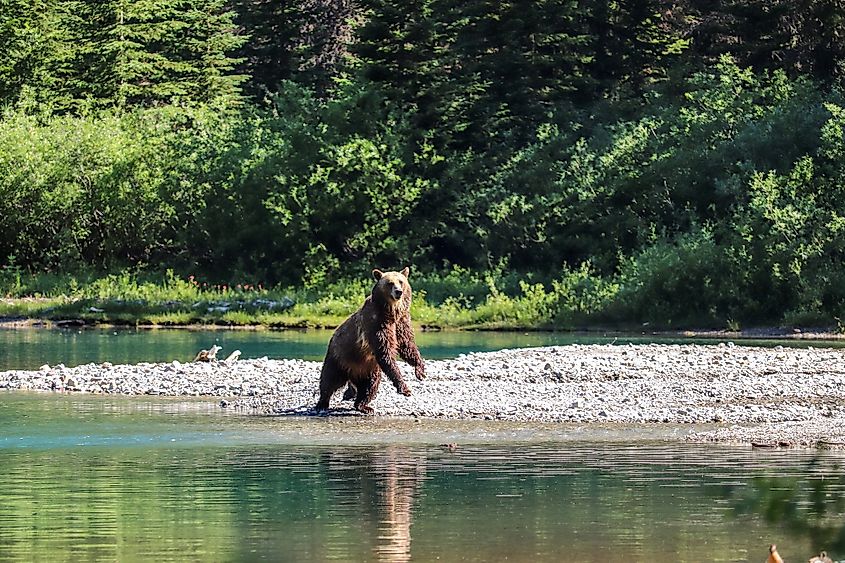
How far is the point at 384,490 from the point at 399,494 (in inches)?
10.7

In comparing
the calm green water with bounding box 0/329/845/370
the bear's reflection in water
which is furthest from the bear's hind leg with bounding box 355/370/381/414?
the calm green water with bounding box 0/329/845/370

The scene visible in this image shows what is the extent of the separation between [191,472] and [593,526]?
4.92 meters

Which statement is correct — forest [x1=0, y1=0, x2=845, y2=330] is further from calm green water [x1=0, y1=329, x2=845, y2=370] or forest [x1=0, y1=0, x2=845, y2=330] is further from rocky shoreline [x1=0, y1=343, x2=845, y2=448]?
rocky shoreline [x1=0, y1=343, x2=845, y2=448]

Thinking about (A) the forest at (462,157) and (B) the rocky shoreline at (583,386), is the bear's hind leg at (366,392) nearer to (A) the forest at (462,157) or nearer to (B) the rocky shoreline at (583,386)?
(B) the rocky shoreline at (583,386)

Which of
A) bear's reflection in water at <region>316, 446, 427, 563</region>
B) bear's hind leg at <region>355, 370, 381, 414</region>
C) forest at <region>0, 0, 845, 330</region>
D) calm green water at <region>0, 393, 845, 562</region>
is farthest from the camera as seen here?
forest at <region>0, 0, 845, 330</region>

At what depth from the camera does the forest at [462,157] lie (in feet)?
152

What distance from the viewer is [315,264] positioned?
50.9 meters

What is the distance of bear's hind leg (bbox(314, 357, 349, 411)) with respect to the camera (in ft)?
69.0

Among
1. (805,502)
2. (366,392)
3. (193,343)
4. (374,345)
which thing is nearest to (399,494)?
(805,502)

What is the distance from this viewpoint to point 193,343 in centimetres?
3697

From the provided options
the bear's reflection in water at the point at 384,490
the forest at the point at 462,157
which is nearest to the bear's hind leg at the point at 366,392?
the bear's reflection in water at the point at 384,490

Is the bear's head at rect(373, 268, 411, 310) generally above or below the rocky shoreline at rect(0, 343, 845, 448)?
above

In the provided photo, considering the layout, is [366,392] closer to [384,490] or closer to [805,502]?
[384,490]

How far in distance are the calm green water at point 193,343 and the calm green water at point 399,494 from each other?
11609mm
